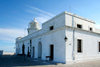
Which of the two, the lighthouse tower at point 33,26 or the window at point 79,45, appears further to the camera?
the lighthouse tower at point 33,26

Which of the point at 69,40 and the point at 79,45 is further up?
the point at 69,40

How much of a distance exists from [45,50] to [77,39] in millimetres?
5043

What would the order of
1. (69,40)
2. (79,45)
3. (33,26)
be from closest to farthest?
(69,40), (79,45), (33,26)

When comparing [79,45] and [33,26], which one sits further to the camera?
[33,26]

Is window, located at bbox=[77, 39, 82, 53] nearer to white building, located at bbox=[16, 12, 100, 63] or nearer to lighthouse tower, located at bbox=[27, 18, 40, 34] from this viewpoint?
white building, located at bbox=[16, 12, 100, 63]

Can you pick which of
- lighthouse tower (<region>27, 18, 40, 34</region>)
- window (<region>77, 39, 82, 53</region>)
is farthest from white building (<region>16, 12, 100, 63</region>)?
lighthouse tower (<region>27, 18, 40, 34</region>)

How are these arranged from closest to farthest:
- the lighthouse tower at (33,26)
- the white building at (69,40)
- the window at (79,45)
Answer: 1. the white building at (69,40)
2. the window at (79,45)
3. the lighthouse tower at (33,26)

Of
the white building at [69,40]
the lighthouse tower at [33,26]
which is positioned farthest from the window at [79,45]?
the lighthouse tower at [33,26]

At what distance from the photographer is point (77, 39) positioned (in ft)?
42.5

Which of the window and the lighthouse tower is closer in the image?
the window

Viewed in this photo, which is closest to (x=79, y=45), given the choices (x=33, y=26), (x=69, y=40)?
(x=69, y=40)

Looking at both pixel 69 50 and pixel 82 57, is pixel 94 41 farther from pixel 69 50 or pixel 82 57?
pixel 69 50

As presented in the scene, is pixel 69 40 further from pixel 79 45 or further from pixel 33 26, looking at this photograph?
pixel 33 26

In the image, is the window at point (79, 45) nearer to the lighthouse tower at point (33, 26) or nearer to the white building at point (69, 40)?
the white building at point (69, 40)
